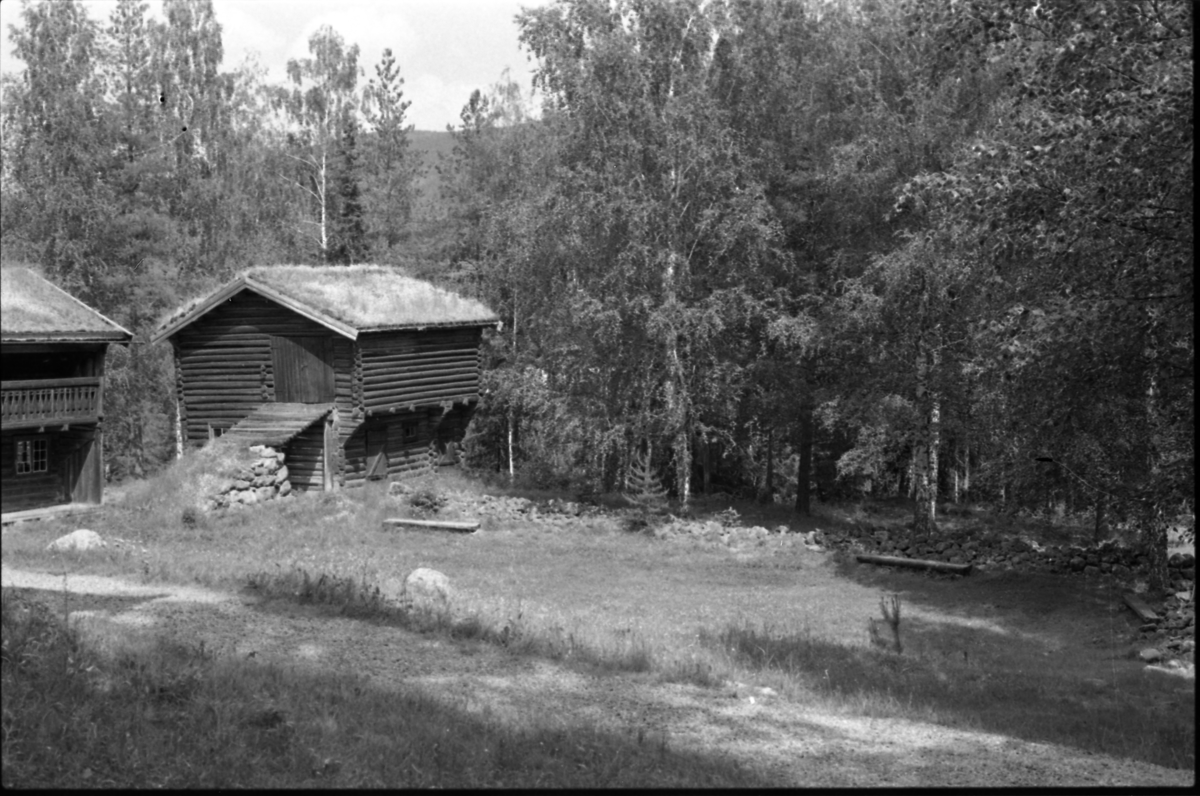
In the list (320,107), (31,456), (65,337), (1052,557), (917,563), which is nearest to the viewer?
(31,456)

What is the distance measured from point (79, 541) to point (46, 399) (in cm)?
515

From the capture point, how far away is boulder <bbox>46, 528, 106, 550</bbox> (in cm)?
1112

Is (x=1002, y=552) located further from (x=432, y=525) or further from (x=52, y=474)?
(x=52, y=474)

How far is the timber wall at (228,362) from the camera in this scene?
20938 mm

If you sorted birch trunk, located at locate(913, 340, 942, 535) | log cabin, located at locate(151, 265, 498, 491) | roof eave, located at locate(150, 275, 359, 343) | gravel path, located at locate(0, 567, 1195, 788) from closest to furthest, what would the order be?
gravel path, located at locate(0, 567, 1195, 788), roof eave, located at locate(150, 275, 359, 343), log cabin, located at locate(151, 265, 498, 491), birch trunk, located at locate(913, 340, 942, 535)

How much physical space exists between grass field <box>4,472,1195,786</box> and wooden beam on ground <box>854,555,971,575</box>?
27cm

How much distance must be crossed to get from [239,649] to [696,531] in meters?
16.0

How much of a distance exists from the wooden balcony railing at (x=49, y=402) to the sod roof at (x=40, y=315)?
35 centimetres

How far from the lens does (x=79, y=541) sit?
1237cm

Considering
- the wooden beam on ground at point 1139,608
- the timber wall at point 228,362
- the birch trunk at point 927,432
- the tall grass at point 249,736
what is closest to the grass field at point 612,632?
the tall grass at point 249,736

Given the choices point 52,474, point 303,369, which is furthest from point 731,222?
point 52,474

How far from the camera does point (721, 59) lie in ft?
98.9

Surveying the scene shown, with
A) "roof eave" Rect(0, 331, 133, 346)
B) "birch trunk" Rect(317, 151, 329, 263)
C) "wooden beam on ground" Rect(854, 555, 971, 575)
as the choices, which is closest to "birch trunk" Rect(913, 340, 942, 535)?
"wooden beam on ground" Rect(854, 555, 971, 575)

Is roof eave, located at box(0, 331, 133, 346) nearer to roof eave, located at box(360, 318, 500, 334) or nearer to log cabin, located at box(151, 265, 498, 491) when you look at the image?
log cabin, located at box(151, 265, 498, 491)
